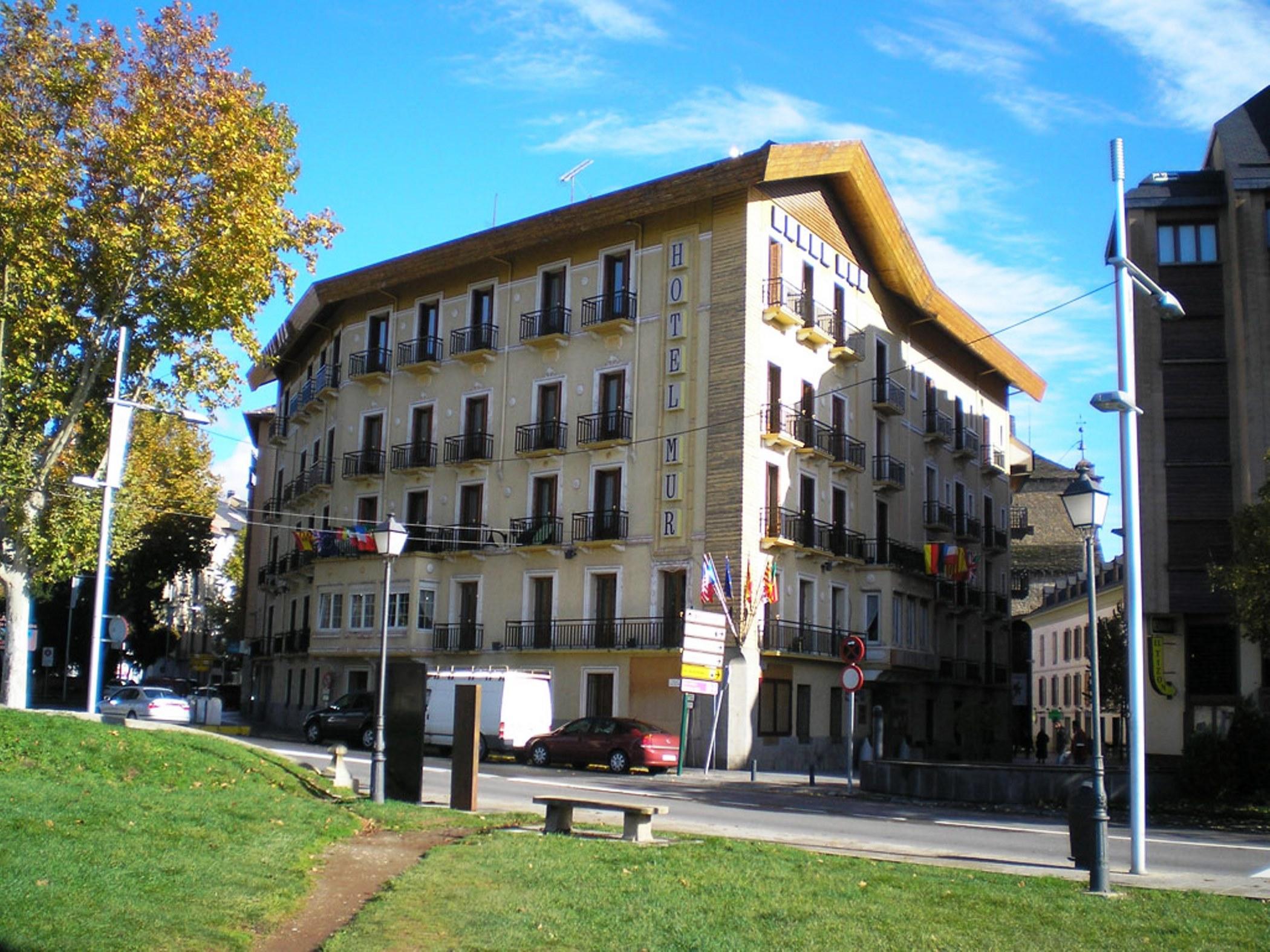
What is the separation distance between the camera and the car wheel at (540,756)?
1302 inches

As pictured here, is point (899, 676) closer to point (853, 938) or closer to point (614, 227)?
point (614, 227)

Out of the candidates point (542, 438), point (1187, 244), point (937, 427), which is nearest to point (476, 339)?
point (542, 438)

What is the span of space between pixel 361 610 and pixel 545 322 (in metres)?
11.8

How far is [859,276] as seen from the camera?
4412 cm

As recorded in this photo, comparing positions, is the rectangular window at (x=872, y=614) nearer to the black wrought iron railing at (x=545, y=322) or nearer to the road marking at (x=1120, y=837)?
the black wrought iron railing at (x=545, y=322)

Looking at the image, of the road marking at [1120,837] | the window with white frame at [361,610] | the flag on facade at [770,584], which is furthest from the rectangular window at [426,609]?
the road marking at [1120,837]

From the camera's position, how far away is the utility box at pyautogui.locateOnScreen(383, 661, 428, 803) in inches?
680

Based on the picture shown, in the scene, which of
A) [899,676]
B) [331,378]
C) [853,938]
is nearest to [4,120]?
[853,938]

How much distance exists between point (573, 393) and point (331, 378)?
13456 mm

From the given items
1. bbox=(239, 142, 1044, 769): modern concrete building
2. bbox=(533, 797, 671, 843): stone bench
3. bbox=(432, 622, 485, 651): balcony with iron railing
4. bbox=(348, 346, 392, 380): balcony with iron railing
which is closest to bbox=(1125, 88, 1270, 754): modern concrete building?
bbox=(239, 142, 1044, 769): modern concrete building

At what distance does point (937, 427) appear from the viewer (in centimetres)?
4928

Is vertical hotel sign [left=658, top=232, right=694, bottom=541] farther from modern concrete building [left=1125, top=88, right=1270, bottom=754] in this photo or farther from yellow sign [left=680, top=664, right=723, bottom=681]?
modern concrete building [left=1125, top=88, right=1270, bottom=754]

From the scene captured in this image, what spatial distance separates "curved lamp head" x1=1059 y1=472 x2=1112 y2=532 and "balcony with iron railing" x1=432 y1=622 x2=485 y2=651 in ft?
94.5

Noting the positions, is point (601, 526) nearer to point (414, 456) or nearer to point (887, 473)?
point (414, 456)
